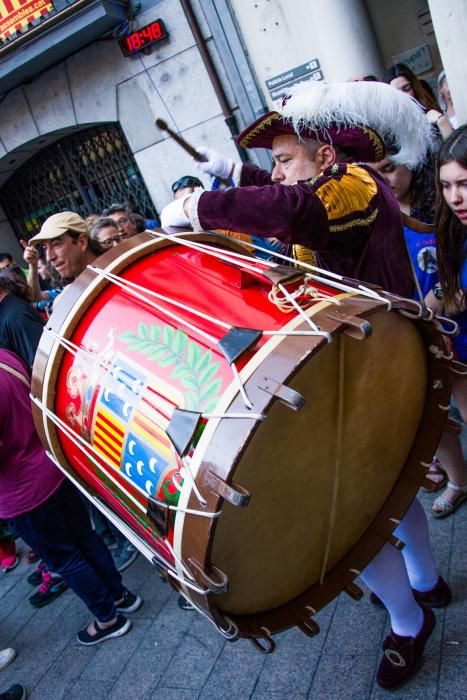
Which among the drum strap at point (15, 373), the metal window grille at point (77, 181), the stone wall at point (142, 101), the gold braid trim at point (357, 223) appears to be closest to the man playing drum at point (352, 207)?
the gold braid trim at point (357, 223)

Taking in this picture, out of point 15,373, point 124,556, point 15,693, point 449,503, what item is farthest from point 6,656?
point 449,503

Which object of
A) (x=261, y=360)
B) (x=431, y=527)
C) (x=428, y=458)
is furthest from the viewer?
(x=431, y=527)

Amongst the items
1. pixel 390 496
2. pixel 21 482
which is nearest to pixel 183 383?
pixel 390 496

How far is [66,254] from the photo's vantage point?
263 cm

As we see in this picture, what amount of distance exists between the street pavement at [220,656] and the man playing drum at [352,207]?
104 mm

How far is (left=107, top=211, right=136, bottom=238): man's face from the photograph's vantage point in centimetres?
359

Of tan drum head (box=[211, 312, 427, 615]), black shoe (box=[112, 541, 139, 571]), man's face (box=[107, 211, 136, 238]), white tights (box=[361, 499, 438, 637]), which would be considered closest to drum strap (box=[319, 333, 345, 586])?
tan drum head (box=[211, 312, 427, 615])

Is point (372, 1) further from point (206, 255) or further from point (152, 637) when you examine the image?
point (152, 637)

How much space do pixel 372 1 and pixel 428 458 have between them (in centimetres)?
484

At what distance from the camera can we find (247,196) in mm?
1439

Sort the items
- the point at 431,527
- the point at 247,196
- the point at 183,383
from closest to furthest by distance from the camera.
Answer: the point at 183,383
the point at 247,196
the point at 431,527

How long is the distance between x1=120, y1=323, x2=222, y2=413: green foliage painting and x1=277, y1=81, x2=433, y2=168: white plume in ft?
2.53

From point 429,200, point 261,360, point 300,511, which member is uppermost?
point 261,360

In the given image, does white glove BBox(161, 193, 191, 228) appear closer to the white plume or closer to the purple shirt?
the white plume
